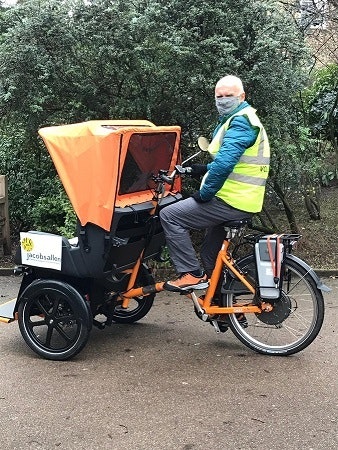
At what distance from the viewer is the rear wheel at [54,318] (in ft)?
13.5

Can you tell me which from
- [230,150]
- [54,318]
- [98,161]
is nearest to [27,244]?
[54,318]

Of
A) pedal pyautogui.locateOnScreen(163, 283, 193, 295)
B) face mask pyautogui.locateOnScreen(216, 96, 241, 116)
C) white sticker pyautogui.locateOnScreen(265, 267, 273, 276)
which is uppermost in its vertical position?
face mask pyautogui.locateOnScreen(216, 96, 241, 116)

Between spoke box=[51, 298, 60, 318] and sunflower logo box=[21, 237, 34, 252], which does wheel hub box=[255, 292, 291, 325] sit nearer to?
spoke box=[51, 298, 60, 318]

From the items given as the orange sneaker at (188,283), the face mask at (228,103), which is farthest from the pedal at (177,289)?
the face mask at (228,103)

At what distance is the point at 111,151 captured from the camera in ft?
12.6

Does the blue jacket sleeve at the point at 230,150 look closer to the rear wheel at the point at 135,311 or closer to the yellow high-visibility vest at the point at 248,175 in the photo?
the yellow high-visibility vest at the point at 248,175

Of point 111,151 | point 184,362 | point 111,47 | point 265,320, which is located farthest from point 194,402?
point 111,47

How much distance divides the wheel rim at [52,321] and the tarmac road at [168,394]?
0.15m

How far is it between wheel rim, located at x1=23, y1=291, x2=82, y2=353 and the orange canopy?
0.69m

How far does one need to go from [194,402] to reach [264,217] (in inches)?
175

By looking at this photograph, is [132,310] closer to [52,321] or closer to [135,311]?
[135,311]

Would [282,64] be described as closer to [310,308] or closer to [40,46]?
[40,46]

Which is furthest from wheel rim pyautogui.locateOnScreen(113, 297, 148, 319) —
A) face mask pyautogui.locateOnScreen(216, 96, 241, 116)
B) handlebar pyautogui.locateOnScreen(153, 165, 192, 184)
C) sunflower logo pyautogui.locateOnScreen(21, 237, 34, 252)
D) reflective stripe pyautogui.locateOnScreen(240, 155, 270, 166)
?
face mask pyautogui.locateOnScreen(216, 96, 241, 116)

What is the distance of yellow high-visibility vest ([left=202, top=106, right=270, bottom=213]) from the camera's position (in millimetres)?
4008
